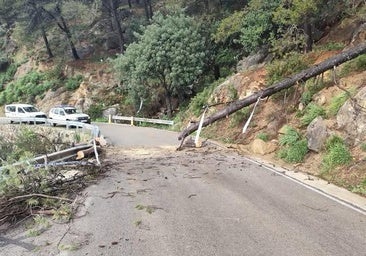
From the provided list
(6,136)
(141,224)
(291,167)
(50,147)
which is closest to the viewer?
(141,224)

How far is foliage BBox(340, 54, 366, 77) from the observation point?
53.4 feet

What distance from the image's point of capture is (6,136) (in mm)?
33188

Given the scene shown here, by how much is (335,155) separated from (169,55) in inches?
848

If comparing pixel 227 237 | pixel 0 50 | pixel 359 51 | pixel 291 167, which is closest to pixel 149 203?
pixel 227 237

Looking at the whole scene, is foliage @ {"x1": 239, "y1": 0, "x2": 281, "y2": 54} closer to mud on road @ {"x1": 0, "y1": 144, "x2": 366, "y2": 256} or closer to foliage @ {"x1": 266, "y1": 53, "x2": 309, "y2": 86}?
foliage @ {"x1": 266, "y1": 53, "x2": 309, "y2": 86}

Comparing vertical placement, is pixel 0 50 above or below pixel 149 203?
above

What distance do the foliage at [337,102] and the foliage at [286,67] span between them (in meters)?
5.53

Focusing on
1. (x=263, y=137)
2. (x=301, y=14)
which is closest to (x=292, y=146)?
(x=263, y=137)

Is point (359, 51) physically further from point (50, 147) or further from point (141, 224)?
point (50, 147)

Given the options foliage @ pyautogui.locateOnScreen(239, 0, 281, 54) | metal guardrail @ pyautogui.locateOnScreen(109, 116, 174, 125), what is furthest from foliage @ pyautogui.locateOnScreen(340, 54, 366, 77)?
metal guardrail @ pyautogui.locateOnScreen(109, 116, 174, 125)

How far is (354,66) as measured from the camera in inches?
656

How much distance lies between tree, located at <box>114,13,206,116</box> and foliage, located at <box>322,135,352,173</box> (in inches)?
786

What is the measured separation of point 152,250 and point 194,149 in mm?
11721

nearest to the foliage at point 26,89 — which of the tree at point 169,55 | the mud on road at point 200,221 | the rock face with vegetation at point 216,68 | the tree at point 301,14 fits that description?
the rock face with vegetation at point 216,68
